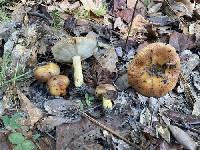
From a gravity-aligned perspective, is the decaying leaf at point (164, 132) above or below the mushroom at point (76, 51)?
below

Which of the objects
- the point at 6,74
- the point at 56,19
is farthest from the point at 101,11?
the point at 6,74


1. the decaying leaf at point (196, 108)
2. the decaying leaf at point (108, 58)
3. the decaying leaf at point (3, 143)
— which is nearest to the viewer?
→ the decaying leaf at point (3, 143)

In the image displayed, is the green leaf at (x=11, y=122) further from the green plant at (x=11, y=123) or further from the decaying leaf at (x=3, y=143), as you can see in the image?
the decaying leaf at (x=3, y=143)

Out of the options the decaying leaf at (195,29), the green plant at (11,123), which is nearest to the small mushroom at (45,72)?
the green plant at (11,123)

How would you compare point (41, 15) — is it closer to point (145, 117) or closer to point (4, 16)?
point (4, 16)

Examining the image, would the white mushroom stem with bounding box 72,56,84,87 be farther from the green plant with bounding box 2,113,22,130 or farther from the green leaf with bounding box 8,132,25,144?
the green leaf with bounding box 8,132,25,144
